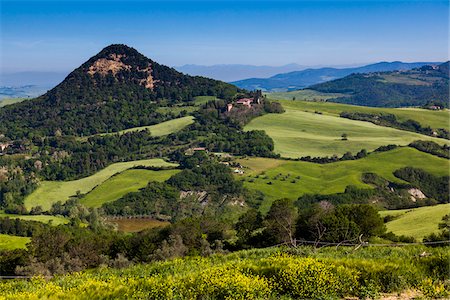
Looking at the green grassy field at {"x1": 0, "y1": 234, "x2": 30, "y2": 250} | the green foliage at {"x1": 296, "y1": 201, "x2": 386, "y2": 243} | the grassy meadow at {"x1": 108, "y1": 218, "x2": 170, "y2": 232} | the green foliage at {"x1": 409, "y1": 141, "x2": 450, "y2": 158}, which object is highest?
the green foliage at {"x1": 296, "y1": 201, "x2": 386, "y2": 243}

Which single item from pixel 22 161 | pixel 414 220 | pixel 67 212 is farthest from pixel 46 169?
pixel 414 220

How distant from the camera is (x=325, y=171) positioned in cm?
16050

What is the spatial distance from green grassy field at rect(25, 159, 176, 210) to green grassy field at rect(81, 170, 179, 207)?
741cm

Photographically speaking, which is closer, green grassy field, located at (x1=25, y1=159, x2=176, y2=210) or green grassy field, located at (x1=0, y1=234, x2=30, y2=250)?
green grassy field, located at (x1=0, y1=234, x2=30, y2=250)

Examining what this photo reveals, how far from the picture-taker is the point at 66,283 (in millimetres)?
13438

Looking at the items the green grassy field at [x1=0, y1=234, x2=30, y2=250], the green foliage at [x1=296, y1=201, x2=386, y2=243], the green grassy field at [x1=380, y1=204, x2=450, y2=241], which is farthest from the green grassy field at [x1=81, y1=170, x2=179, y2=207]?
the green foliage at [x1=296, y1=201, x2=386, y2=243]

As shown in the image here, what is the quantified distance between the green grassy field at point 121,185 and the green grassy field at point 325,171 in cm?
3653

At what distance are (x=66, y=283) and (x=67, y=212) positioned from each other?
132 m

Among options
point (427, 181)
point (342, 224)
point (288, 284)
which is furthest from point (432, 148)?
point (288, 284)

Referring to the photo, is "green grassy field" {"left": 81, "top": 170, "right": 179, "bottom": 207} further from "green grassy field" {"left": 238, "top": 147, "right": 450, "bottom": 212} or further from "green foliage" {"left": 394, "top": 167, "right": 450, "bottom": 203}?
"green foliage" {"left": 394, "top": 167, "right": 450, "bottom": 203}

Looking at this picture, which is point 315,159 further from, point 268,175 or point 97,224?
point 97,224

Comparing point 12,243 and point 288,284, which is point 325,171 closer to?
point 12,243

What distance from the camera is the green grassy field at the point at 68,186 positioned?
15562 cm

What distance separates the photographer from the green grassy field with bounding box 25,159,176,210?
155625 mm
